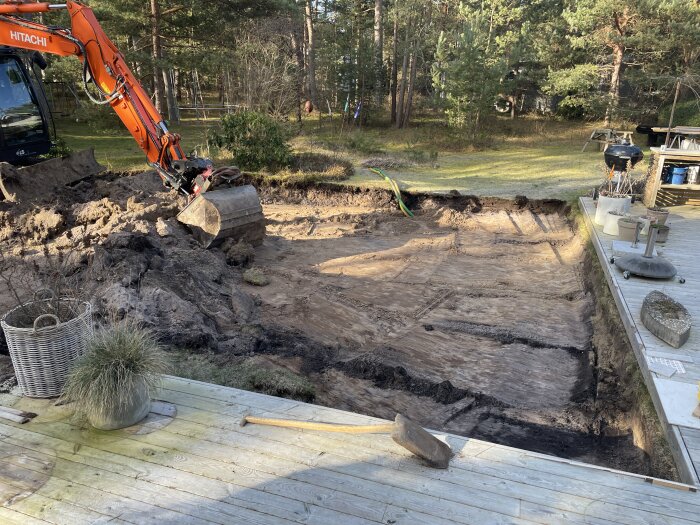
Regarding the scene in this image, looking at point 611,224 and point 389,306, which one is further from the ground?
point 611,224

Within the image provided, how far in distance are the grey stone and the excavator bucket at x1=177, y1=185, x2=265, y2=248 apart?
20.1ft

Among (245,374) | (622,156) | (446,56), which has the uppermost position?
(446,56)

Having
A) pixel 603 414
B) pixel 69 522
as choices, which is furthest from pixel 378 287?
pixel 69 522

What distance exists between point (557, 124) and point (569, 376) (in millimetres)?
20680

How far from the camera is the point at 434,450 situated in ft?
10.1

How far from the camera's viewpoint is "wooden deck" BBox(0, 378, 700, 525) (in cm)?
273

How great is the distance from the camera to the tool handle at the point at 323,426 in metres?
3.29

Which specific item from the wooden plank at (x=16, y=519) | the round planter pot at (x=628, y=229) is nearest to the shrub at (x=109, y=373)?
the wooden plank at (x=16, y=519)

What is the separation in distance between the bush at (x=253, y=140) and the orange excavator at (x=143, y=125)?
16.9 feet

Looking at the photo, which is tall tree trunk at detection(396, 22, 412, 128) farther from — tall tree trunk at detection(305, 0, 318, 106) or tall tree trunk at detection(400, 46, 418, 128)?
tall tree trunk at detection(305, 0, 318, 106)

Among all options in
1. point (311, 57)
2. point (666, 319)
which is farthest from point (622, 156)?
point (311, 57)

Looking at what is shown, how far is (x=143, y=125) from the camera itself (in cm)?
884

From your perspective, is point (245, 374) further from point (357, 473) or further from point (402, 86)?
point (402, 86)

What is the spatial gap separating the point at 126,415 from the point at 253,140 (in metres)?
11.7
